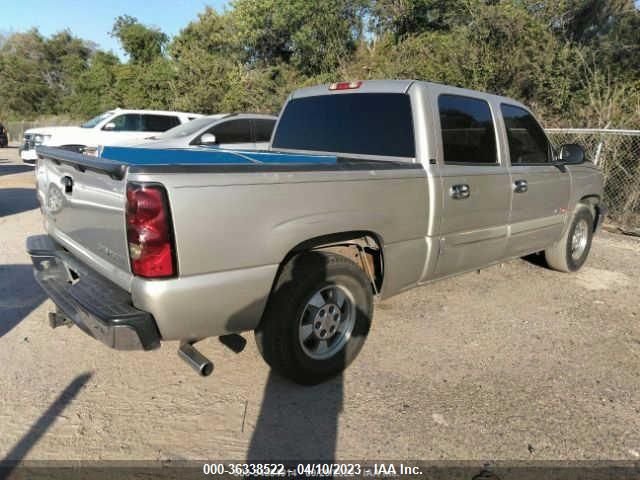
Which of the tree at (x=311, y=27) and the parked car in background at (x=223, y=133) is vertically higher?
the tree at (x=311, y=27)

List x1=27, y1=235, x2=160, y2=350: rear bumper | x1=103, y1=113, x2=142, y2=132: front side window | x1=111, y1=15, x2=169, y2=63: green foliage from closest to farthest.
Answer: x1=27, y1=235, x2=160, y2=350: rear bumper, x1=103, y1=113, x2=142, y2=132: front side window, x1=111, y1=15, x2=169, y2=63: green foliage

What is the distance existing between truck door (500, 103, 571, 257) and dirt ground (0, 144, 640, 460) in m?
0.77

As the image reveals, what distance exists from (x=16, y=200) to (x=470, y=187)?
31.0 feet

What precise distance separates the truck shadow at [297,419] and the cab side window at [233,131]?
6.76 m

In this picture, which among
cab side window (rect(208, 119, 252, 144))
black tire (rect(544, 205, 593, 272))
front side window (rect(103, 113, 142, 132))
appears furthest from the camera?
front side window (rect(103, 113, 142, 132))

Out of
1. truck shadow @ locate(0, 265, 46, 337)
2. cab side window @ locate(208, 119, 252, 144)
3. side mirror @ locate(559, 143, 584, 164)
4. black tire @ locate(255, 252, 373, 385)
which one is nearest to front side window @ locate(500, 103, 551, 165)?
side mirror @ locate(559, 143, 584, 164)

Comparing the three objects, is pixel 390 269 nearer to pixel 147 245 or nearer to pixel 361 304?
pixel 361 304

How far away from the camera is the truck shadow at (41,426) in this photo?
2350mm

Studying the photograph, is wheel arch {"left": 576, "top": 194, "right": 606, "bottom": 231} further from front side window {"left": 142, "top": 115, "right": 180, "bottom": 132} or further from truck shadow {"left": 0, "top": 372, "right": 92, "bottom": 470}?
front side window {"left": 142, "top": 115, "right": 180, "bottom": 132}

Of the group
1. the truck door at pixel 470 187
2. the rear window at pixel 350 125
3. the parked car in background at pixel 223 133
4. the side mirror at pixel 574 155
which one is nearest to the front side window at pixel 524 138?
the side mirror at pixel 574 155

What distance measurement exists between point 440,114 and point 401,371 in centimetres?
194

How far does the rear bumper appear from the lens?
2.31 m

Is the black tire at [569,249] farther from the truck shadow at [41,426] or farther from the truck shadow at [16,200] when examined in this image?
the truck shadow at [16,200]

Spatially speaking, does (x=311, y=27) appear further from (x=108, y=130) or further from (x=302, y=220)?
(x=302, y=220)
